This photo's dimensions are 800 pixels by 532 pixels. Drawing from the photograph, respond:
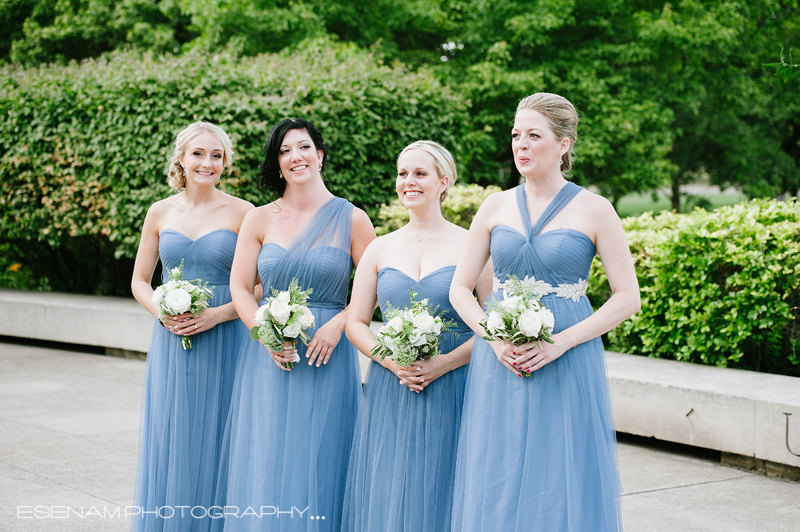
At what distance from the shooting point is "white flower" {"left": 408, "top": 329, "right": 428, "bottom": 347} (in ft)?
11.1

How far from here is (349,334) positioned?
3812mm

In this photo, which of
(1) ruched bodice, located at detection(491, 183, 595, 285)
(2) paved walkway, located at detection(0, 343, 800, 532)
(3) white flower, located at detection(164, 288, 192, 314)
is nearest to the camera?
(1) ruched bodice, located at detection(491, 183, 595, 285)

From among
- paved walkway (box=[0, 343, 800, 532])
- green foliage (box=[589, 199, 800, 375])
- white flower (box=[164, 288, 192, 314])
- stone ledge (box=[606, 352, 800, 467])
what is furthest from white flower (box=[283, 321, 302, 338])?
green foliage (box=[589, 199, 800, 375])

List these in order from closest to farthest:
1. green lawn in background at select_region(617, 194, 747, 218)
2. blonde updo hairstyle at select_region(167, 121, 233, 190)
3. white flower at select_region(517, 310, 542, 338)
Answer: white flower at select_region(517, 310, 542, 338) < blonde updo hairstyle at select_region(167, 121, 233, 190) < green lawn in background at select_region(617, 194, 747, 218)

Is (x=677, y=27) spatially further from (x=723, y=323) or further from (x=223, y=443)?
(x=223, y=443)

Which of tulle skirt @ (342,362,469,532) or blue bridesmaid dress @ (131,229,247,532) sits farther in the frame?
blue bridesmaid dress @ (131,229,247,532)

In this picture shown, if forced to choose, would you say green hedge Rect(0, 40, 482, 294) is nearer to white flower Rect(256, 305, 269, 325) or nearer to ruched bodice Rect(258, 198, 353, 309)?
ruched bodice Rect(258, 198, 353, 309)

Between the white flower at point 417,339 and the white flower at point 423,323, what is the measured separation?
0.04 ft

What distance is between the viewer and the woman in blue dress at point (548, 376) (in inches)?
124

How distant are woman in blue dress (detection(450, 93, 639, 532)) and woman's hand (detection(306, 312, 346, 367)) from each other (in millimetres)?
781

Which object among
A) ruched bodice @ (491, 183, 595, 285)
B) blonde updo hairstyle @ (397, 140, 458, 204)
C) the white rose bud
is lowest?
the white rose bud

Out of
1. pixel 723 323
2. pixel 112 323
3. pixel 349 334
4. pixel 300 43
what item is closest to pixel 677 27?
pixel 300 43

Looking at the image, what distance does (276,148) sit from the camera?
401 centimetres

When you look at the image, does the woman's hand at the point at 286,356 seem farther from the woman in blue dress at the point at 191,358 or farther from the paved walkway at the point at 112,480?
the paved walkway at the point at 112,480
